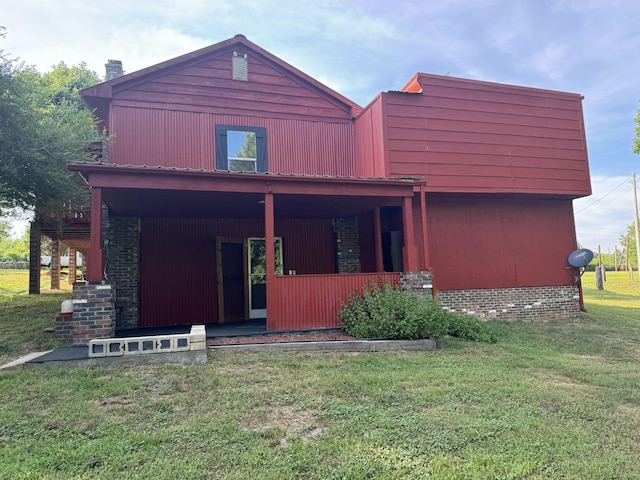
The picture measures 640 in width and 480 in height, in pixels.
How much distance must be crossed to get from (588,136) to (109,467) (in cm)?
1225

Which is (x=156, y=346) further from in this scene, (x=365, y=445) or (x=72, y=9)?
(x=72, y=9)

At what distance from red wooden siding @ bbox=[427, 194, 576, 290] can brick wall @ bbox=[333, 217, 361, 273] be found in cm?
179

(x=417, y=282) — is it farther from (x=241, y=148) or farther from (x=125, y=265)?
(x=125, y=265)

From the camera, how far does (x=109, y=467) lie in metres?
2.80

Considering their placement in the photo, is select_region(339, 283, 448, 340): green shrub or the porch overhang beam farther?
select_region(339, 283, 448, 340): green shrub

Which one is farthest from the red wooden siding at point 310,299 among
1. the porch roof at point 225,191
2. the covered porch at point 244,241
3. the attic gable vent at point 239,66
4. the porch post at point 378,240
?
the attic gable vent at point 239,66

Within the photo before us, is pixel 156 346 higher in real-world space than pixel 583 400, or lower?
higher

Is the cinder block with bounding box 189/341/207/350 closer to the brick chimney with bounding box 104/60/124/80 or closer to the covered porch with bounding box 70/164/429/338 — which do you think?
the covered porch with bounding box 70/164/429/338

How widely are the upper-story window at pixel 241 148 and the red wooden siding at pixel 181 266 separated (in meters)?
1.27

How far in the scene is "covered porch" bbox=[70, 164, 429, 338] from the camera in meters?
6.91

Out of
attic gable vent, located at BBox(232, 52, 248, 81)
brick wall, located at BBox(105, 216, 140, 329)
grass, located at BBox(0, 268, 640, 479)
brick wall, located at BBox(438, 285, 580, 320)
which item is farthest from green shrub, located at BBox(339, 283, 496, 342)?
attic gable vent, located at BBox(232, 52, 248, 81)

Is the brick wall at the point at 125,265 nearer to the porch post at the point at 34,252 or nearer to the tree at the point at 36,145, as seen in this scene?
the tree at the point at 36,145

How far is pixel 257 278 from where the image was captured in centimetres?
981

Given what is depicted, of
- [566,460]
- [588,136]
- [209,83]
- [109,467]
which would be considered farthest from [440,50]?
[109,467]
